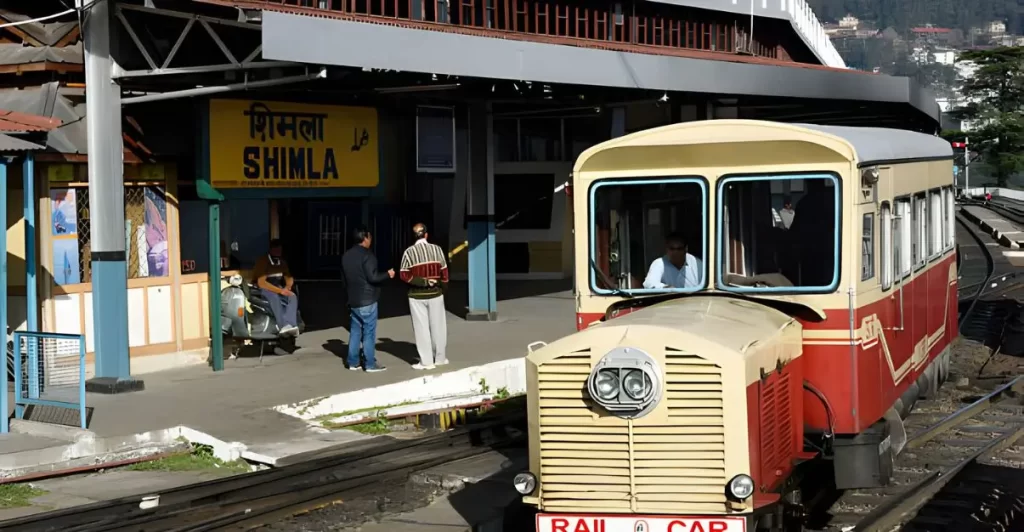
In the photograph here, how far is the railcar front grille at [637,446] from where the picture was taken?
773 centimetres

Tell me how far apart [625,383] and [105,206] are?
368 inches

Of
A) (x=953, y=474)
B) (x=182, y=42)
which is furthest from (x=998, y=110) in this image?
(x=953, y=474)

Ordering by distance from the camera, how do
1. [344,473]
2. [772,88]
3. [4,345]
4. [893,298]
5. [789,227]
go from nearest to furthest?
1. [789,227]
2. [893,298]
3. [344,473]
4. [4,345]
5. [772,88]

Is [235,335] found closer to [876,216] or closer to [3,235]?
[3,235]

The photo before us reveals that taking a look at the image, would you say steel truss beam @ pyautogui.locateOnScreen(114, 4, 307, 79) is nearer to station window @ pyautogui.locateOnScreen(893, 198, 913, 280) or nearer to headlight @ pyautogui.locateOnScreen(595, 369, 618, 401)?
station window @ pyautogui.locateOnScreen(893, 198, 913, 280)

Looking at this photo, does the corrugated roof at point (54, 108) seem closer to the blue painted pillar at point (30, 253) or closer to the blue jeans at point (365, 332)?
the blue painted pillar at point (30, 253)

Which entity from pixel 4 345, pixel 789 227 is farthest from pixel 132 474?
pixel 789 227

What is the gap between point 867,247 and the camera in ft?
30.7

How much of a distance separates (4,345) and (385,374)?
4.92 metres

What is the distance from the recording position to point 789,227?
9188mm

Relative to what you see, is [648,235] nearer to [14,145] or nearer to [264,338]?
[14,145]

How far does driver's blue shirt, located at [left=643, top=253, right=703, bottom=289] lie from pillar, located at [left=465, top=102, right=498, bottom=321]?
41.7 ft

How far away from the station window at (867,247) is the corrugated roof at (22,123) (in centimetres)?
777

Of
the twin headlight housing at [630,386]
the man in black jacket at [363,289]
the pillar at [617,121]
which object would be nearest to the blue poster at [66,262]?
the man in black jacket at [363,289]
